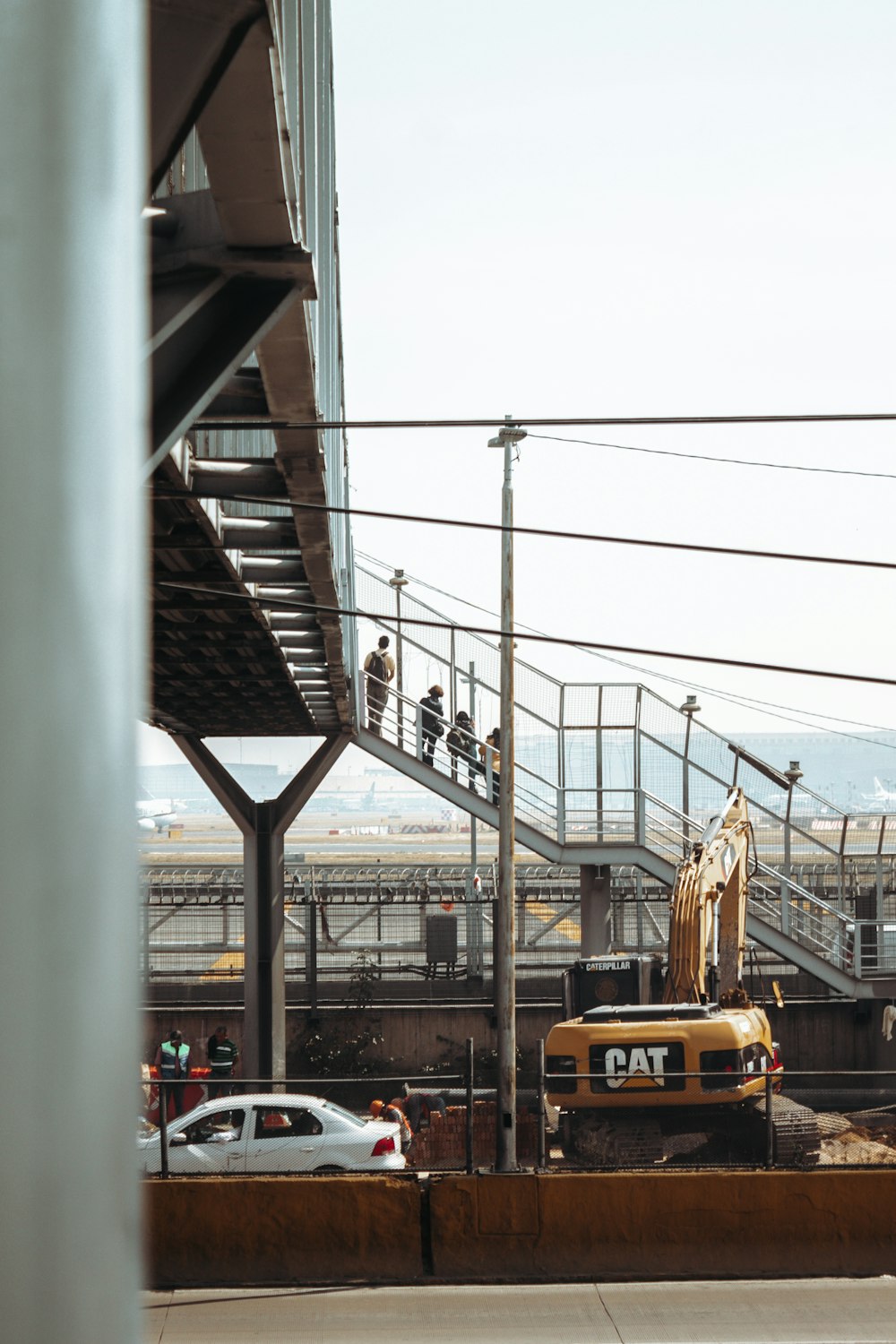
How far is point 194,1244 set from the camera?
40.2ft

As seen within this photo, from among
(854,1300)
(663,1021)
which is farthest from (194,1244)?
(663,1021)

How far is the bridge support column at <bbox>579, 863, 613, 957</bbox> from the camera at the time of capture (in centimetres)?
2686

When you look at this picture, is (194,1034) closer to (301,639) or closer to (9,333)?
(301,639)

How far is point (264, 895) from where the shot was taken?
26188 millimetres

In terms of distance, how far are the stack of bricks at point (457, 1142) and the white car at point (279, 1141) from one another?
3950mm

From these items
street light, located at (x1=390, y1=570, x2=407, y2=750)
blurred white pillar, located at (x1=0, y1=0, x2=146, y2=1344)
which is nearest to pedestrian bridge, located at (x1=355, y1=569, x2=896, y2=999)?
street light, located at (x1=390, y1=570, x2=407, y2=750)

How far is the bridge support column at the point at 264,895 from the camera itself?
25.6m

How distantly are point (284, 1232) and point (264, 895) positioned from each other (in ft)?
46.1

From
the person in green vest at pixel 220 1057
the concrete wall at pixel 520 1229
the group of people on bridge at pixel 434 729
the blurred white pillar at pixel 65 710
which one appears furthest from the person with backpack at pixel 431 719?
the blurred white pillar at pixel 65 710

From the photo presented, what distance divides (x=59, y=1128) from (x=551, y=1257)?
494 inches

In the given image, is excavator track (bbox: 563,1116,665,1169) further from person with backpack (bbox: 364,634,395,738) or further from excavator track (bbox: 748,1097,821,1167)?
person with backpack (bbox: 364,634,395,738)

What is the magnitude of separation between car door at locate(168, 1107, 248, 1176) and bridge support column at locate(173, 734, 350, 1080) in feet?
34.1

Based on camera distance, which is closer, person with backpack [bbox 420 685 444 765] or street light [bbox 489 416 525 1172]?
street light [bbox 489 416 525 1172]

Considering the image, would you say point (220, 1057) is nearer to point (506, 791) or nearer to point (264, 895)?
point (264, 895)
